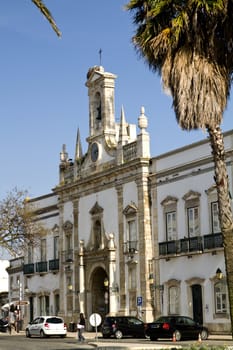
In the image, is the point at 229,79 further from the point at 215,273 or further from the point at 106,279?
the point at 106,279

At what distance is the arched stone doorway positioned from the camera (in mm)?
50562

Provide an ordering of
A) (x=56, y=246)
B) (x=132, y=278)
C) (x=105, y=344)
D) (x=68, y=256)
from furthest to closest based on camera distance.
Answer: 1. (x=56, y=246)
2. (x=68, y=256)
3. (x=132, y=278)
4. (x=105, y=344)

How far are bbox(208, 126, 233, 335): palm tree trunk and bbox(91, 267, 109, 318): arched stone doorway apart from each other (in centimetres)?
3119

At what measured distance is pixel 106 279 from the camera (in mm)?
48781

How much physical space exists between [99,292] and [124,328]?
10.4 m

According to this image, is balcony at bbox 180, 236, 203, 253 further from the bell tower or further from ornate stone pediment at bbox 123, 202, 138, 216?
the bell tower

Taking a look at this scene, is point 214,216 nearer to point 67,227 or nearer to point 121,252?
point 121,252

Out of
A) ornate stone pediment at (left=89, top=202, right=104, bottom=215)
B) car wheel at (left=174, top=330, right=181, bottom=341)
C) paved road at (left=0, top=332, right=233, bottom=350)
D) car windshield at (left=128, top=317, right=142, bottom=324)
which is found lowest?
paved road at (left=0, top=332, right=233, bottom=350)

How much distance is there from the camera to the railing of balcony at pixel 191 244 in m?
39.3

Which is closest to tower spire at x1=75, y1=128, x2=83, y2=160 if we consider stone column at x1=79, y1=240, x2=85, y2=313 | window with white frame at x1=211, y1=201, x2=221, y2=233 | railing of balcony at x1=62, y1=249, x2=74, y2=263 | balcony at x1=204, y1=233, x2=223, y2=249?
railing of balcony at x1=62, y1=249, x2=74, y2=263

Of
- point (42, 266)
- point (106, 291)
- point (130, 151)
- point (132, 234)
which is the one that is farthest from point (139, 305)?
point (42, 266)

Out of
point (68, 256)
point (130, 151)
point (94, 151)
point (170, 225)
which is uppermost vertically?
point (94, 151)

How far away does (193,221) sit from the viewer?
136 feet

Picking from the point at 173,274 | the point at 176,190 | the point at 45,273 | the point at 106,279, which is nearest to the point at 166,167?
the point at 176,190
